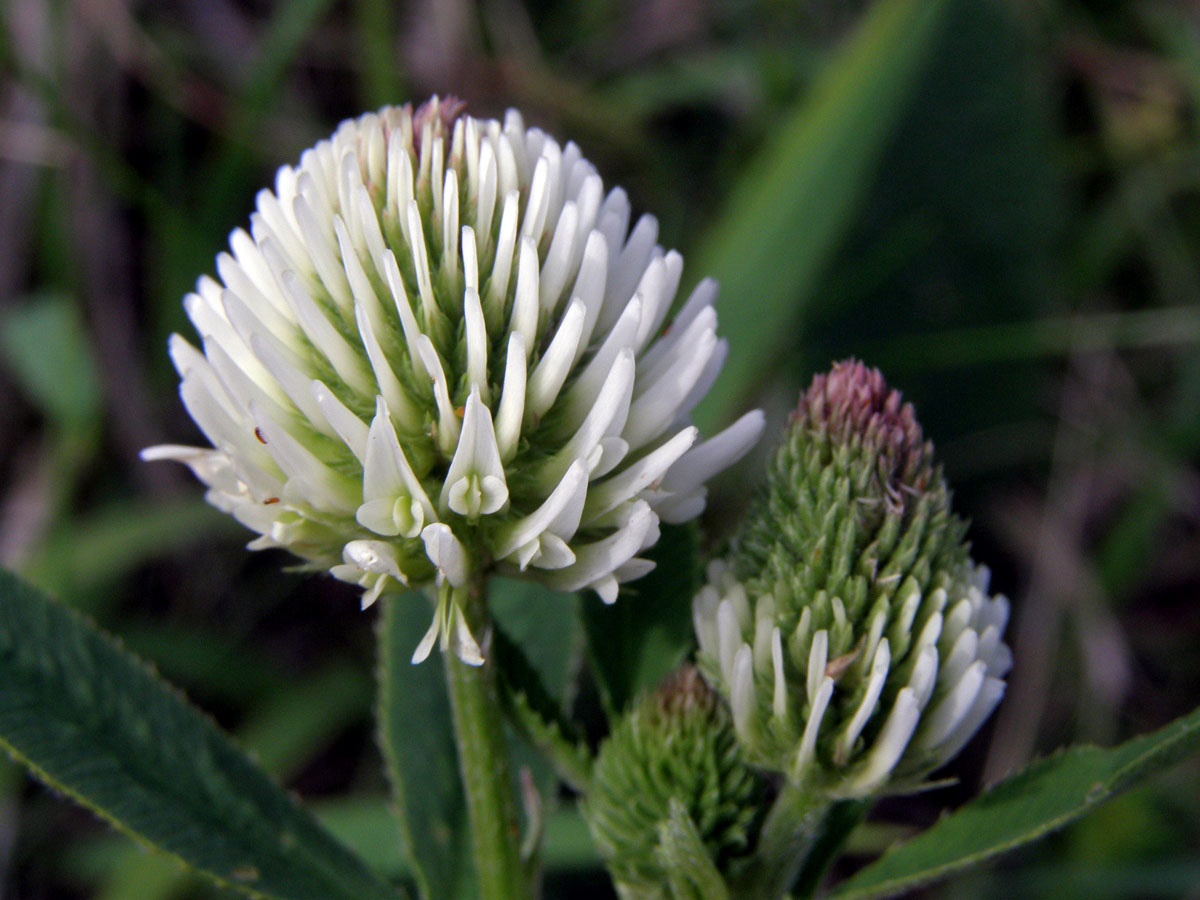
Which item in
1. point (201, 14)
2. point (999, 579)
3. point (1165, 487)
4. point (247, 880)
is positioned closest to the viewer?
point (247, 880)

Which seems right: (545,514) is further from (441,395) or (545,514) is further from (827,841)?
(827,841)

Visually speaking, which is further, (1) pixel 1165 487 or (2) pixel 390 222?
(1) pixel 1165 487

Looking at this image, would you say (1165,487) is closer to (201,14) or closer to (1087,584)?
(1087,584)

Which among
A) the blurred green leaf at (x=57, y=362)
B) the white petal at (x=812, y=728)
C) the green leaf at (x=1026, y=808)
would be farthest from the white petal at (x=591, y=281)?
the blurred green leaf at (x=57, y=362)

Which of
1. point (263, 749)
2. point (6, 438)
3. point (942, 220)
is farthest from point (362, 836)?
point (942, 220)

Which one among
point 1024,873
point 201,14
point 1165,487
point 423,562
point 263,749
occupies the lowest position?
point 1024,873

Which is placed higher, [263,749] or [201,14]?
[201,14]

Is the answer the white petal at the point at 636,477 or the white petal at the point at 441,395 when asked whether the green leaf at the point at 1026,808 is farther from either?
the white petal at the point at 441,395
